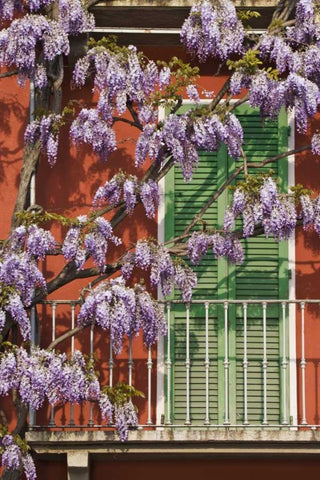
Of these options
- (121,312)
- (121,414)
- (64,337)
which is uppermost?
(121,312)

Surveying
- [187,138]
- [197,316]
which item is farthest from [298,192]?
[197,316]

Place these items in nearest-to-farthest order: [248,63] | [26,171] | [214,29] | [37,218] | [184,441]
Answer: [184,441]
[37,218]
[248,63]
[214,29]
[26,171]

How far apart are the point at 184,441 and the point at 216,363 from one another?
881 millimetres

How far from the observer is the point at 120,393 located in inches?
490

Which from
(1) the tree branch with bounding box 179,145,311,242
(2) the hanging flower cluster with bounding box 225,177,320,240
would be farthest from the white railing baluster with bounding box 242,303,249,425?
(1) the tree branch with bounding box 179,145,311,242

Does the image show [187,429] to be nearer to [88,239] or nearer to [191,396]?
[191,396]

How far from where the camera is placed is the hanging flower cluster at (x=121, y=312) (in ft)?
40.3

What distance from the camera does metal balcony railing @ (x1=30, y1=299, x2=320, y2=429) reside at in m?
12.8

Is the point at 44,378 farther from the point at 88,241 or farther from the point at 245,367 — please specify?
the point at 245,367

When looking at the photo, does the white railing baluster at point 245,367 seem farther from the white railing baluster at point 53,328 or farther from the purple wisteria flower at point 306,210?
the white railing baluster at point 53,328

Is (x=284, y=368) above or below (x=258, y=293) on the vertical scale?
below

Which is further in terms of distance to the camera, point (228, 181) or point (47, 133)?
point (47, 133)

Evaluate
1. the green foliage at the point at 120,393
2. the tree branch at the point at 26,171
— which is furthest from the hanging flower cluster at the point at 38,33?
the green foliage at the point at 120,393

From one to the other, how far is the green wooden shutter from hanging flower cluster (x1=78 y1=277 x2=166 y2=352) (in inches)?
23.8
